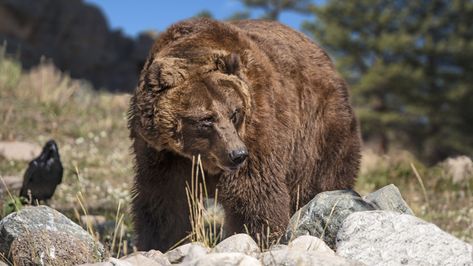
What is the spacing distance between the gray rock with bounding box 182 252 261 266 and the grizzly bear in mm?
1024

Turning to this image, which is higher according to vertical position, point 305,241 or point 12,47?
point 12,47

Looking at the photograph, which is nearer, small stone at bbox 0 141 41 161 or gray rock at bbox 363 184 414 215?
gray rock at bbox 363 184 414 215

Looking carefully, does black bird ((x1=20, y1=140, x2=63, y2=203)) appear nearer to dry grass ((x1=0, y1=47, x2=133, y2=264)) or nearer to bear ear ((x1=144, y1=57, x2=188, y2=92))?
dry grass ((x1=0, y1=47, x2=133, y2=264))

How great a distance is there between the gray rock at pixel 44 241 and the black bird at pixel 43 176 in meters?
2.74

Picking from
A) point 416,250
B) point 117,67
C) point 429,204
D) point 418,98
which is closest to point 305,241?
point 416,250

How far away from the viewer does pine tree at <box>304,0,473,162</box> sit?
25.3 meters

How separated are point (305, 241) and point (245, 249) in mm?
324

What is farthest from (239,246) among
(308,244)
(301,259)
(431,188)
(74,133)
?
(74,133)

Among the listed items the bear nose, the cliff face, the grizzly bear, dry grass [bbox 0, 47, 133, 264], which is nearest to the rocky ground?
the grizzly bear

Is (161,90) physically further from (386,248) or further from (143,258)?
(386,248)

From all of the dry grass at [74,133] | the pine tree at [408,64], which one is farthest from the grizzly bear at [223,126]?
the pine tree at [408,64]

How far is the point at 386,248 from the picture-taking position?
13.3 ft

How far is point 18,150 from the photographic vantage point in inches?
391

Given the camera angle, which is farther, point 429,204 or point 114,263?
point 429,204
